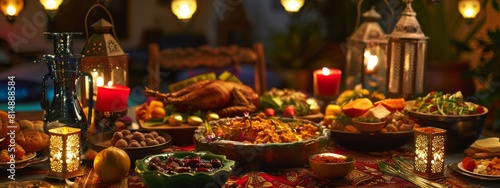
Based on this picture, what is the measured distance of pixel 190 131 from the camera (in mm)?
2320

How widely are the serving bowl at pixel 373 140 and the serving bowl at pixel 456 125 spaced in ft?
0.24

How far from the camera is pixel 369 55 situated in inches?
116

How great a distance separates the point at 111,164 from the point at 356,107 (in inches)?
37.0

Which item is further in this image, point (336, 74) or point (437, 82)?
point (437, 82)

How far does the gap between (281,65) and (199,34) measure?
142 centimetres

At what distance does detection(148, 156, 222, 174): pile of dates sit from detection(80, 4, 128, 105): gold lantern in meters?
0.67

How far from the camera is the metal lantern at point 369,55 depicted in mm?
2906

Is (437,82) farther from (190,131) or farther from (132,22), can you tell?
(132,22)

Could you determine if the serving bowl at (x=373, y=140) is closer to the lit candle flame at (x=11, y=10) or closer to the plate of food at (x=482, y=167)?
the plate of food at (x=482, y=167)

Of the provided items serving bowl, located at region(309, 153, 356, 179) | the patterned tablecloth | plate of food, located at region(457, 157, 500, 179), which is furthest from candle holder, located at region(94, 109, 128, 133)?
plate of food, located at region(457, 157, 500, 179)

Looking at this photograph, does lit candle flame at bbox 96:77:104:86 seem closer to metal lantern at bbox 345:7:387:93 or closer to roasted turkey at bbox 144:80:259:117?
roasted turkey at bbox 144:80:259:117

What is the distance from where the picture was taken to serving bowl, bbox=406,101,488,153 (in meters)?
2.17

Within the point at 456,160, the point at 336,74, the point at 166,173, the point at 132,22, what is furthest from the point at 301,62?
the point at 166,173

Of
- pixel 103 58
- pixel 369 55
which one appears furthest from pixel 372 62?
pixel 103 58
